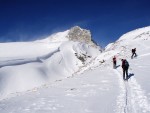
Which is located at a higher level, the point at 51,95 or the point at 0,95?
the point at 51,95

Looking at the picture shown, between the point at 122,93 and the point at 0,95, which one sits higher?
the point at 122,93

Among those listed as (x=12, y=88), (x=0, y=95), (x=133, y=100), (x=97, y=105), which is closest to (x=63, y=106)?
(x=97, y=105)

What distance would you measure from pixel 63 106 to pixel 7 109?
338cm

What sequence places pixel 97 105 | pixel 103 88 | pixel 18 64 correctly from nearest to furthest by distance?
pixel 97 105
pixel 103 88
pixel 18 64

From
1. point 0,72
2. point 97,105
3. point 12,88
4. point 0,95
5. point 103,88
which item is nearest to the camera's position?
point 97,105

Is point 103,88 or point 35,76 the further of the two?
point 35,76

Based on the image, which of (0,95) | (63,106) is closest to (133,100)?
(63,106)

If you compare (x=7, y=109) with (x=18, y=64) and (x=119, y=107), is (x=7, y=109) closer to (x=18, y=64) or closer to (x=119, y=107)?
(x=119, y=107)

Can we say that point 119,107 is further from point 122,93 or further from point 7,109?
point 7,109

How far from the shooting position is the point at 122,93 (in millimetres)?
22625

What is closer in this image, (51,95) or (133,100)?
(133,100)

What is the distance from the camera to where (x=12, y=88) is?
499ft

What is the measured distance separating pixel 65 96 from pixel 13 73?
16029 centimetres

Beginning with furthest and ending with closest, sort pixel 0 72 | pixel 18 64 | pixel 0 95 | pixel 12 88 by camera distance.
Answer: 1. pixel 18 64
2. pixel 0 72
3. pixel 12 88
4. pixel 0 95
